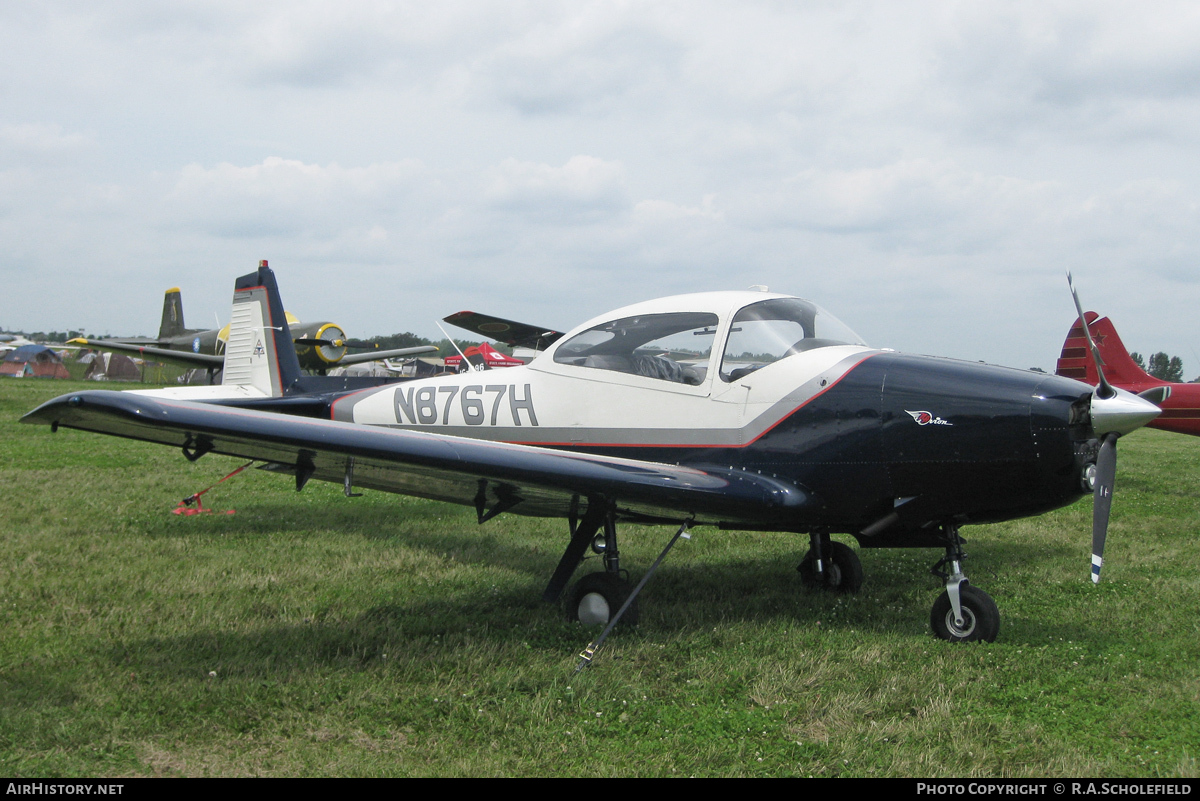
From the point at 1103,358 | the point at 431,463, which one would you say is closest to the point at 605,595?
the point at 431,463

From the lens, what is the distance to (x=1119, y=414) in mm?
4352

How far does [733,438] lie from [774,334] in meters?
0.74

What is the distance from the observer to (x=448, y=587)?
621 cm

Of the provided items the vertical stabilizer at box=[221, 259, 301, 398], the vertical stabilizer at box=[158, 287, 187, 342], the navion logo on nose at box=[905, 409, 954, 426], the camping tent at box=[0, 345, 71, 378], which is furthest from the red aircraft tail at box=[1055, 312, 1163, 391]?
the camping tent at box=[0, 345, 71, 378]

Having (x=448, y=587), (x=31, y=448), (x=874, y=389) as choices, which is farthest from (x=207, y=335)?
(x=874, y=389)

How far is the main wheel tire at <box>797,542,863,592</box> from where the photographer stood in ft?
20.6

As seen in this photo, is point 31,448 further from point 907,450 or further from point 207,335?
point 207,335

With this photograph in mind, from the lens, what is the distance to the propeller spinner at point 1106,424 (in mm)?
4355

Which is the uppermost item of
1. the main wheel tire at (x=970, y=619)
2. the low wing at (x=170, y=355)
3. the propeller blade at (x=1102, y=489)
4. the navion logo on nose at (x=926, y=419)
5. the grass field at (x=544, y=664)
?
the low wing at (x=170, y=355)

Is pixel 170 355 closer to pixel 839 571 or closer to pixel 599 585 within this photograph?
pixel 599 585

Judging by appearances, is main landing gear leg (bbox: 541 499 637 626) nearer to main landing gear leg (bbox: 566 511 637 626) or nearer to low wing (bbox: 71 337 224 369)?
main landing gear leg (bbox: 566 511 637 626)

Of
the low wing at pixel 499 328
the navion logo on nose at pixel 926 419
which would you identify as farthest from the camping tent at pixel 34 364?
the navion logo on nose at pixel 926 419

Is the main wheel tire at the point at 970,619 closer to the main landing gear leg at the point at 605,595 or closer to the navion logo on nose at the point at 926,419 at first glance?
the navion logo on nose at the point at 926,419

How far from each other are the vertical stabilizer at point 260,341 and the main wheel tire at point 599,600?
16.9 ft
